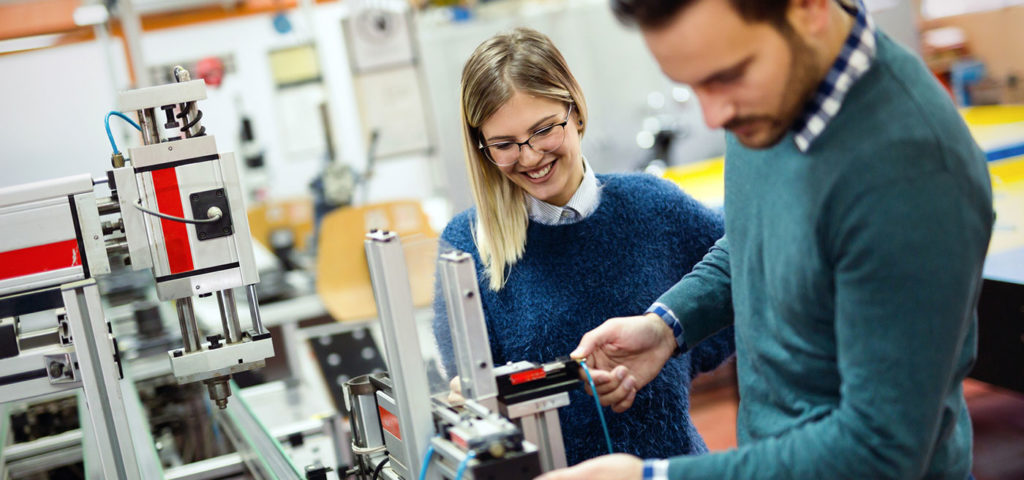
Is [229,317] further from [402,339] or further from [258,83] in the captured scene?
[258,83]

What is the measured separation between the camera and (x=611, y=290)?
60.7 inches

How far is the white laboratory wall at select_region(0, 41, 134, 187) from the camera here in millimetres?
7461

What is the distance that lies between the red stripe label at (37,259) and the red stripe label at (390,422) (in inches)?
20.7

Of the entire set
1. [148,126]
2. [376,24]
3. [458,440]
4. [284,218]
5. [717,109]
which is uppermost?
[376,24]

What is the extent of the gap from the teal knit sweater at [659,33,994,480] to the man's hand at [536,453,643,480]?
0.13 feet

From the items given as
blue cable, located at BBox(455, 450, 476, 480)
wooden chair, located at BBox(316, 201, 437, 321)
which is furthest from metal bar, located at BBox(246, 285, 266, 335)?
wooden chair, located at BBox(316, 201, 437, 321)

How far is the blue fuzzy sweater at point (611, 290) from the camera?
1506mm

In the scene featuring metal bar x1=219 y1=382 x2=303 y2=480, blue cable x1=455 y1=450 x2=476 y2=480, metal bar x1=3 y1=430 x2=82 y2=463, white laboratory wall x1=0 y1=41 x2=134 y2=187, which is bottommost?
metal bar x1=3 y1=430 x2=82 y2=463

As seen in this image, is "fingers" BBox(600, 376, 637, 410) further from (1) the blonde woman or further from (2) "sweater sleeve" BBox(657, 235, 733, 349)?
(1) the blonde woman

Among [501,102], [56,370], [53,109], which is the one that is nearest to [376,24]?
[501,102]

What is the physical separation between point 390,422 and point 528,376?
260 mm

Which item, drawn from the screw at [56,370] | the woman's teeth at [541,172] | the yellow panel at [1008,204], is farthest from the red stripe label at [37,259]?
the yellow panel at [1008,204]

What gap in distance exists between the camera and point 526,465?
92 cm

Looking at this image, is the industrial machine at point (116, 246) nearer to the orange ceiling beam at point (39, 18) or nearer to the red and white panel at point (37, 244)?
the red and white panel at point (37, 244)
